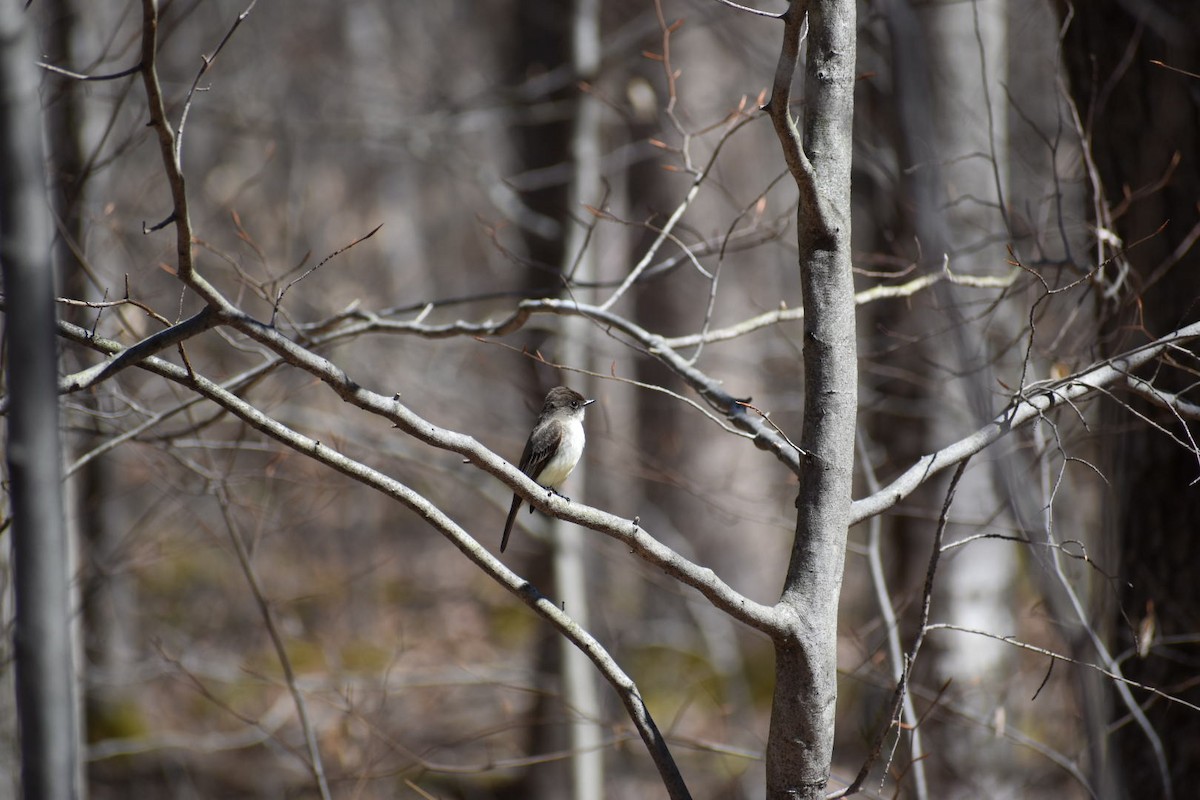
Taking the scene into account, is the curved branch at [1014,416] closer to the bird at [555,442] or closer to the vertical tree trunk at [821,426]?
the vertical tree trunk at [821,426]

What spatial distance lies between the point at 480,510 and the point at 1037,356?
8780 millimetres

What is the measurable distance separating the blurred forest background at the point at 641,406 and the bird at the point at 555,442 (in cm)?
47

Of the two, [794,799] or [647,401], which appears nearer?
[794,799]

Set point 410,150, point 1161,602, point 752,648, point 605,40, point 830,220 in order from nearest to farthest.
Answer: point 830,220, point 1161,602, point 410,150, point 605,40, point 752,648

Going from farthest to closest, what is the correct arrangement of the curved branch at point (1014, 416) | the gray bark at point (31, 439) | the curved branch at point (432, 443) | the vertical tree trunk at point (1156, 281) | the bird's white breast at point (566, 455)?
the bird's white breast at point (566, 455), the vertical tree trunk at point (1156, 281), the curved branch at point (1014, 416), the curved branch at point (432, 443), the gray bark at point (31, 439)

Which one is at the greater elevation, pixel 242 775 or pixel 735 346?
pixel 735 346

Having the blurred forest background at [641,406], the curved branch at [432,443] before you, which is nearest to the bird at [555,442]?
the blurred forest background at [641,406]

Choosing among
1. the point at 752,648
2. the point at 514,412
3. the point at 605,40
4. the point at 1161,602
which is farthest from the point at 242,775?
the point at 1161,602

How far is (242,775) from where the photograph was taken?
27.8 ft

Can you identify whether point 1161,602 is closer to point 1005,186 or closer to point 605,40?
point 1005,186

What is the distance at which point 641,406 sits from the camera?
11227 millimetres

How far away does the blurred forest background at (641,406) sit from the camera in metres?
3.55

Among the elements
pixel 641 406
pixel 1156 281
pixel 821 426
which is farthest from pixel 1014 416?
pixel 641 406

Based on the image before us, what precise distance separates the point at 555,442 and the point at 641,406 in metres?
6.57
